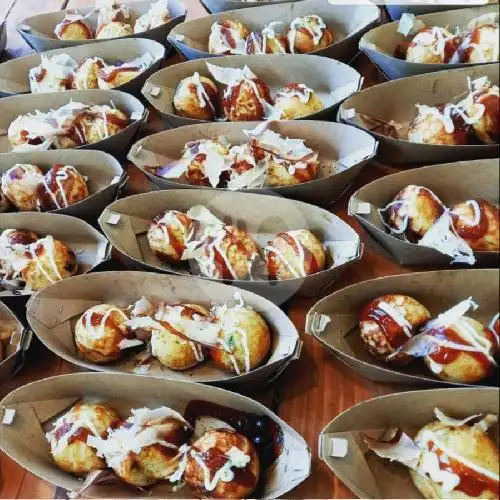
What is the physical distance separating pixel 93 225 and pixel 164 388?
0.71 metres

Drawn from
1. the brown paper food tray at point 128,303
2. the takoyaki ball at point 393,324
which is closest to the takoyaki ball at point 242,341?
the brown paper food tray at point 128,303

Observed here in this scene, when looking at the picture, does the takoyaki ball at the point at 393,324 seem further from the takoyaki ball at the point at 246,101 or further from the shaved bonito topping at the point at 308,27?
the shaved bonito topping at the point at 308,27

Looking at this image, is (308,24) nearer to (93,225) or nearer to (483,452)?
(93,225)

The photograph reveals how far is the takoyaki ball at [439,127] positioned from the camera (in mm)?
1555

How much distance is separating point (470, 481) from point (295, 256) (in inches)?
25.4

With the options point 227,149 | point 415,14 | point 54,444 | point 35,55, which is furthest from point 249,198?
point 35,55

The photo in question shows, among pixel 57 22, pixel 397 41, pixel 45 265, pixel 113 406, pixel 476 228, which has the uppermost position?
pixel 57 22

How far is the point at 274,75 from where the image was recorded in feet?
6.81

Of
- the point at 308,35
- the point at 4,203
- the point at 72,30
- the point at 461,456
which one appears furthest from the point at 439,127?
the point at 72,30

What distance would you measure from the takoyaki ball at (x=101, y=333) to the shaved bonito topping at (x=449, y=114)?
0.96 meters

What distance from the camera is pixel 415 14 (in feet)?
6.63

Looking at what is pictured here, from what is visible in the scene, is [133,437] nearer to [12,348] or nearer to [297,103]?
[12,348]

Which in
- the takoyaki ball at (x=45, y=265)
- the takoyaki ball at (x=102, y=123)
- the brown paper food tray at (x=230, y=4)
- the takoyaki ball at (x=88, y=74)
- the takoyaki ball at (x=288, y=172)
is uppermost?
the brown paper food tray at (x=230, y=4)

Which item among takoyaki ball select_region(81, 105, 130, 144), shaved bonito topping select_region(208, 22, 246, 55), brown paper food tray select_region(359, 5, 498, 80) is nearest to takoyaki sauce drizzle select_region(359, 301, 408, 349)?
brown paper food tray select_region(359, 5, 498, 80)
